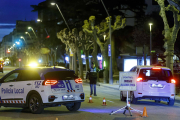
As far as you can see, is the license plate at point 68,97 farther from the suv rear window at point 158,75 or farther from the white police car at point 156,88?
the suv rear window at point 158,75

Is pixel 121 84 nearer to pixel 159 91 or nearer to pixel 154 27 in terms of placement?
pixel 159 91

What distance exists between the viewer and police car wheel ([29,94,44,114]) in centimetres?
1073

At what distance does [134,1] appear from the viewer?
3525cm

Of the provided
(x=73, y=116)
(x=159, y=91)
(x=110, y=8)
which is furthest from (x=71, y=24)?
(x=73, y=116)

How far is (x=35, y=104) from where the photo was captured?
1091 cm

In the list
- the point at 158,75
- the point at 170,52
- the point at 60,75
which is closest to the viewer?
the point at 60,75

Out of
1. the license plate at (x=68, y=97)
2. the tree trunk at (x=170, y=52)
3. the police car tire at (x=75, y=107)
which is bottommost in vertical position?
the police car tire at (x=75, y=107)

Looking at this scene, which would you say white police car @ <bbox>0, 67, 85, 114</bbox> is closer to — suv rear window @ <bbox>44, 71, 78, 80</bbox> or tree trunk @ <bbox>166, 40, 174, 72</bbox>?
suv rear window @ <bbox>44, 71, 78, 80</bbox>

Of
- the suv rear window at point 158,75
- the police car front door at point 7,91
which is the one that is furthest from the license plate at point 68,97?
the suv rear window at point 158,75

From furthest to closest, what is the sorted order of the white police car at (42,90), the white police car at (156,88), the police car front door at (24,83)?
the white police car at (156,88)
the police car front door at (24,83)
the white police car at (42,90)

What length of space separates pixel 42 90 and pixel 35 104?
67 centimetres

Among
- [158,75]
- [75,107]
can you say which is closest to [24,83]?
[75,107]

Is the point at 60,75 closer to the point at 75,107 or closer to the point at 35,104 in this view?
the point at 35,104

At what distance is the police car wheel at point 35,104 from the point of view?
10725mm
